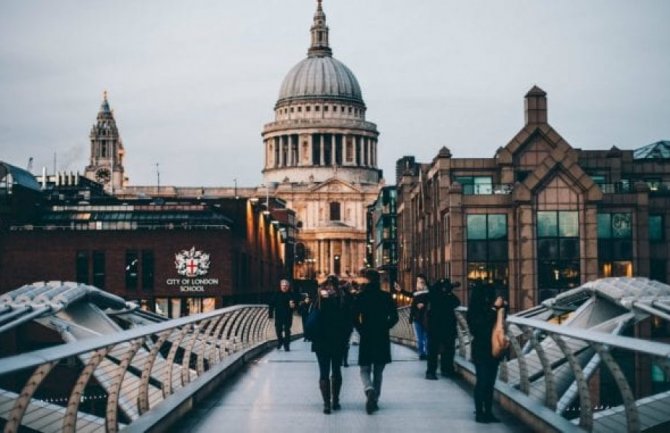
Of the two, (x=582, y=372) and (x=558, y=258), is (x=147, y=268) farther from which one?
(x=582, y=372)

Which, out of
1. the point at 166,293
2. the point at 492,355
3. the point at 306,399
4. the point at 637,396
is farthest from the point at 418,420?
the point at 166,293

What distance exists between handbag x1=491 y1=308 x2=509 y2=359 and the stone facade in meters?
43.5

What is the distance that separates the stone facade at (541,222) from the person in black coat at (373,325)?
41986mm

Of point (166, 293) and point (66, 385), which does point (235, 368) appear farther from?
point (166, 293)

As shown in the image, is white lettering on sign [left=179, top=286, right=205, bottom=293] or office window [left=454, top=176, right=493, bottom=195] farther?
white lettering on sign [left=179, top=286, right=205, bottom=293]

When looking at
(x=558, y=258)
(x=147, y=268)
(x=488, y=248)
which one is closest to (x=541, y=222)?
(x=558, y=258)

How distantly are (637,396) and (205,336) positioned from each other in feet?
73.3

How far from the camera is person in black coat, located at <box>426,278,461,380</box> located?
1877 centimetres

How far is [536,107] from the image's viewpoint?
5994 centimetres

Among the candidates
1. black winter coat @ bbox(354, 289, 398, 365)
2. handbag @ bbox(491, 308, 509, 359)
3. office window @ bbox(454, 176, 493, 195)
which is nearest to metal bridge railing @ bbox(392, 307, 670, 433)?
handbag @ bbox(491, 308, 509, 359)

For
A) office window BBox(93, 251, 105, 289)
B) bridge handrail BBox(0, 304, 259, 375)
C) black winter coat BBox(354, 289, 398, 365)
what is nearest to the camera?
bridge handrail BBox(0, 304, 259, 375)

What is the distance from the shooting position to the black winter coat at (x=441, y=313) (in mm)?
18797

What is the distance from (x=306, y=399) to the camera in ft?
54.0

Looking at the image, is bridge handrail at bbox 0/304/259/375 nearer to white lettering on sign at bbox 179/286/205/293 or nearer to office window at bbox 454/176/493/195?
office window at bbox 454/176/493/195
